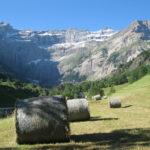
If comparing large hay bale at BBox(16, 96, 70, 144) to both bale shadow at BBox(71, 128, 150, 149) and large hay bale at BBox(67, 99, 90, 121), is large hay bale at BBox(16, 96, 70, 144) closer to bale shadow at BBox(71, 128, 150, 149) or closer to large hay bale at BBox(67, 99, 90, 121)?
bale shadow at BBox(71, 128, 150, 149)

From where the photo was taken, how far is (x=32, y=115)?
14.1 metres

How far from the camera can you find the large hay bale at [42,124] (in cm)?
1385

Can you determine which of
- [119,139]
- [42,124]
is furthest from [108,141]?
[42,124]

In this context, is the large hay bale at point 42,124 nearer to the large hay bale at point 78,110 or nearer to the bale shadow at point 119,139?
the bale shadow at point 119,139

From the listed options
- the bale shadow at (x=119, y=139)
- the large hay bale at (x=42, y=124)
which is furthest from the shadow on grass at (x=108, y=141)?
the large hay bale at (x=42, y=124)

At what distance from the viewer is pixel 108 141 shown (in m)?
13.7

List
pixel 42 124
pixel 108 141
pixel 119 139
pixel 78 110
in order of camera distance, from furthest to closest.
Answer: pixel 78 110 → pixel 119 139 → pixel 42 124 → pixel 108 141

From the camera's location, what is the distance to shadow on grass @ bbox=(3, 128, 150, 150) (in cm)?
1248

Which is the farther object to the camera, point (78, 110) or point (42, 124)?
point (78, 110)

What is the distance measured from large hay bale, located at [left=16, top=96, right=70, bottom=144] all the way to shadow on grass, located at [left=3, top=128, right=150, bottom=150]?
1.96ft

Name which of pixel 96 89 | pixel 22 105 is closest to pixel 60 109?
pixel 22 105

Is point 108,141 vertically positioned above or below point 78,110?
below

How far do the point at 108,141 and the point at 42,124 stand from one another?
287cm

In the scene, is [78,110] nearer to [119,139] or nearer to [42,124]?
[119,139]
